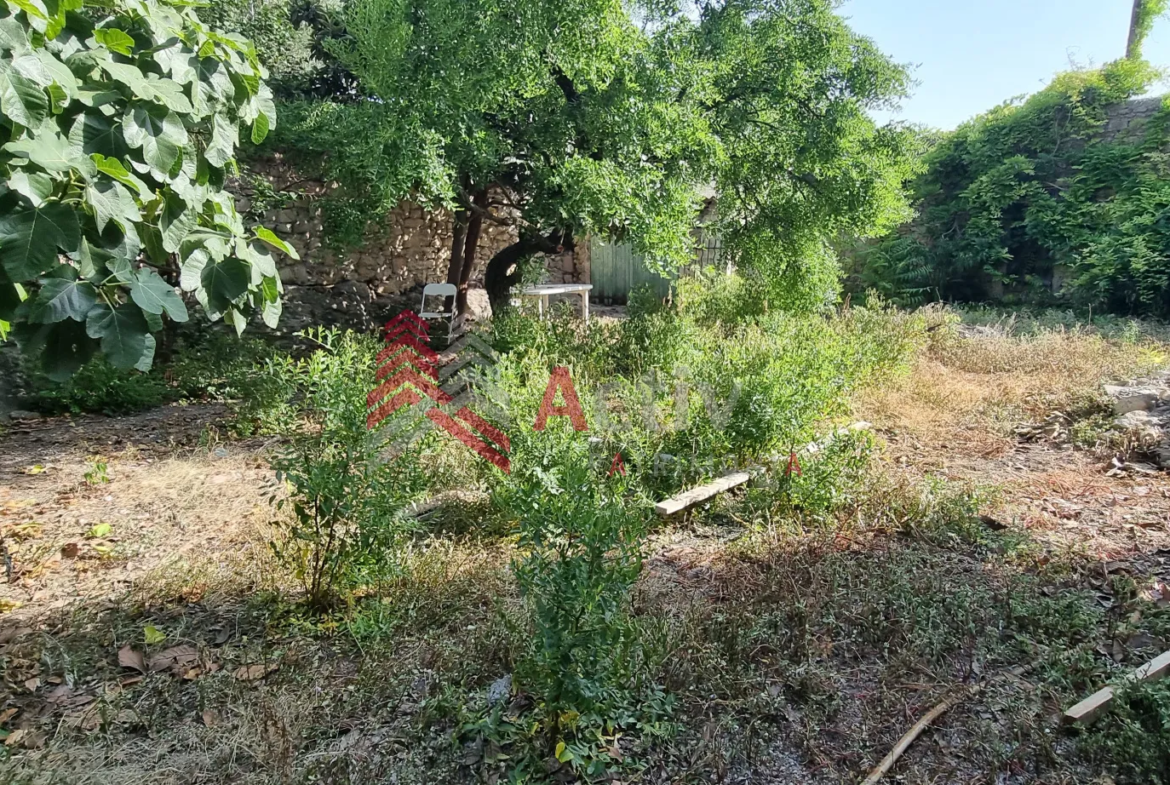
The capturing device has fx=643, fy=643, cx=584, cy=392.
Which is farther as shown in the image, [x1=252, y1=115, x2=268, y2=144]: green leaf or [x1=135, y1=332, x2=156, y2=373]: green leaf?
[x1=252, y1=115, x2=268, y2=144]: green leaf

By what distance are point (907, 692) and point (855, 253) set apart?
10637 millimetres

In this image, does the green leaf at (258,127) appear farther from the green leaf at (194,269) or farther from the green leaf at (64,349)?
the green leaf at (64,349)

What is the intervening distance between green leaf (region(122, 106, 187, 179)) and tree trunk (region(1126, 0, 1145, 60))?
14106mm

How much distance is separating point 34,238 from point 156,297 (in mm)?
188

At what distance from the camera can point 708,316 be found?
282 inches

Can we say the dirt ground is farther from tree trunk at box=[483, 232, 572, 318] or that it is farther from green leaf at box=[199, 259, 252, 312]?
tree trunk at box=[483, 232, 572, 318]

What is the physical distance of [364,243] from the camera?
23.2 ft

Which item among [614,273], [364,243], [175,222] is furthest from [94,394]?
[614,273]

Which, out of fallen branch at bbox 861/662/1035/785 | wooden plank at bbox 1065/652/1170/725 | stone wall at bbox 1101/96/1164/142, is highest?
stone wall at bbox 1101/96/1164/142

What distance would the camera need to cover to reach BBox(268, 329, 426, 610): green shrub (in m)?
2.23

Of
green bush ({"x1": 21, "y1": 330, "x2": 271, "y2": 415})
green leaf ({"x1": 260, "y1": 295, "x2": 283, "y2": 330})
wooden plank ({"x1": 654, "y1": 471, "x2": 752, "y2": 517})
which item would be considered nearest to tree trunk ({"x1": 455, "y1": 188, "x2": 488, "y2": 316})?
green bush ({"x1": 21, "y1": 330, "x2": 271, "y2": 415})

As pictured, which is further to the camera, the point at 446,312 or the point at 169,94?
the point at 446,312

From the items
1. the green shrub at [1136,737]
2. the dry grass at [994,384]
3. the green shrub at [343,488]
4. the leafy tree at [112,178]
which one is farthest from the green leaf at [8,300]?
the dry grass at [994,384]

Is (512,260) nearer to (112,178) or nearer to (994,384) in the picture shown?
(994,384)
